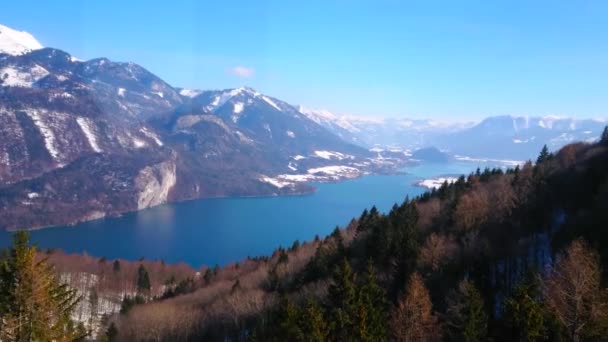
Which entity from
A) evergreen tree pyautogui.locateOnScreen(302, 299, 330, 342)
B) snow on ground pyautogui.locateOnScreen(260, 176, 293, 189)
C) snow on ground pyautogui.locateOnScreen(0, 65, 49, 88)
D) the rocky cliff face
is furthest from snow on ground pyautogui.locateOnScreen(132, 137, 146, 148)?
evergreen tree pyautogui.locateOnScreen(302, 299, 330, 342)

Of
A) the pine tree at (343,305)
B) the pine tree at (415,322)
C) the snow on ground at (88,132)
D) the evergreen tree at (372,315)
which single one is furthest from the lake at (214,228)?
the pine tree at (415,322)

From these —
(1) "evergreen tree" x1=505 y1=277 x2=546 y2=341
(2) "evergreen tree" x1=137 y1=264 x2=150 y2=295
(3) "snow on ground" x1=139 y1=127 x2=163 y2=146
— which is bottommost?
(2) "evergreen tree" x1=137 y1=264 x2=150 y2=295

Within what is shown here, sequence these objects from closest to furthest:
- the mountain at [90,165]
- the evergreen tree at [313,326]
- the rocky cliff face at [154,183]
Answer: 1. the evergreen tree at [313,326]
2. the mountain at [90,165]
3. the rocky cliff face at [154,183]

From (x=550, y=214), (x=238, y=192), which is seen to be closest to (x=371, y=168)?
(x=238, y=192)

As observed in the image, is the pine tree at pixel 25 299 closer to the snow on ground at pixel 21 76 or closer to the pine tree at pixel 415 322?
the pine tree at pixel 415 322

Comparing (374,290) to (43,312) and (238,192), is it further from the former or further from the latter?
(238,192)

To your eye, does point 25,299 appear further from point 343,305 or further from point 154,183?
point 154,183

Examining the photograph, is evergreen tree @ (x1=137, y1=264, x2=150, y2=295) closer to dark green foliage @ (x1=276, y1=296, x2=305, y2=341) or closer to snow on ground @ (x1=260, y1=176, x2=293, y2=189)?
dark green foliage @ (x1=276, y1=296, x2=305, y2=341)

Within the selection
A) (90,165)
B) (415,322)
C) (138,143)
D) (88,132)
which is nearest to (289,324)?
(415,322)
